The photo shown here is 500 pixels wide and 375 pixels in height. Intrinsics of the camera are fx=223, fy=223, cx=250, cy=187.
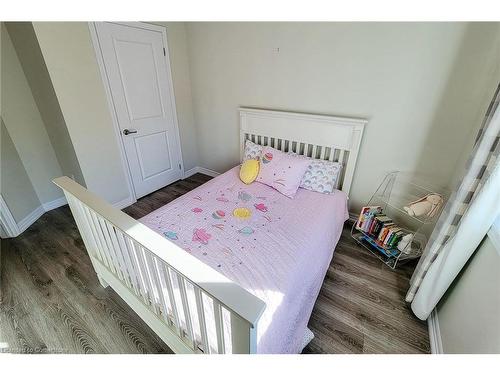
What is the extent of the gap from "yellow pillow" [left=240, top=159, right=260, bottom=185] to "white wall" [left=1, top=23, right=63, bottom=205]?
2.20 m

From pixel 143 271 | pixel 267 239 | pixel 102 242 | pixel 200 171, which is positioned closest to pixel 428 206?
pixel 267 239

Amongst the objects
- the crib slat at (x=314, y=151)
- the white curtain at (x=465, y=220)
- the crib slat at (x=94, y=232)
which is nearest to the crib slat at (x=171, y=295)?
the crib slat at (x=94, y=232)

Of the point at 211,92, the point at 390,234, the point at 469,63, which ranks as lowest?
the point at 390,234

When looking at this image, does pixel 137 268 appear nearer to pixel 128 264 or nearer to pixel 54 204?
pixel 128 264

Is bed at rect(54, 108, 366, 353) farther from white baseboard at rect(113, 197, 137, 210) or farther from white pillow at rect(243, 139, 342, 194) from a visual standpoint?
white baseboard at rect(113, 197, 137, 210)

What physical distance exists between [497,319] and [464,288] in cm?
34

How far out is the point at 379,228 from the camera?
193 centimetres

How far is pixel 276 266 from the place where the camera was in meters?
1.22

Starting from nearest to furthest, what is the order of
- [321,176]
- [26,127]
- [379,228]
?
1. [379,228]
2. [321,176]
3. [26,127]

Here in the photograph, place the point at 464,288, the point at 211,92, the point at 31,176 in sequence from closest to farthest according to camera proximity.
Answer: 1. the point at 464,288
2. the point at 31,176
3. the point at 211,92

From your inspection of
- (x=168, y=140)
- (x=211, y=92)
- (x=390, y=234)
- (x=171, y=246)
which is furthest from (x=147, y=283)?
(x=211, y=92)

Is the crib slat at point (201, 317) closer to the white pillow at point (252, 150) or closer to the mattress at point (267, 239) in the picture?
the mattress at point (267, 239)

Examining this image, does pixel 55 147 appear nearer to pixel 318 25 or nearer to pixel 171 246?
pixel 171 246

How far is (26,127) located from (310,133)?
285 cm
